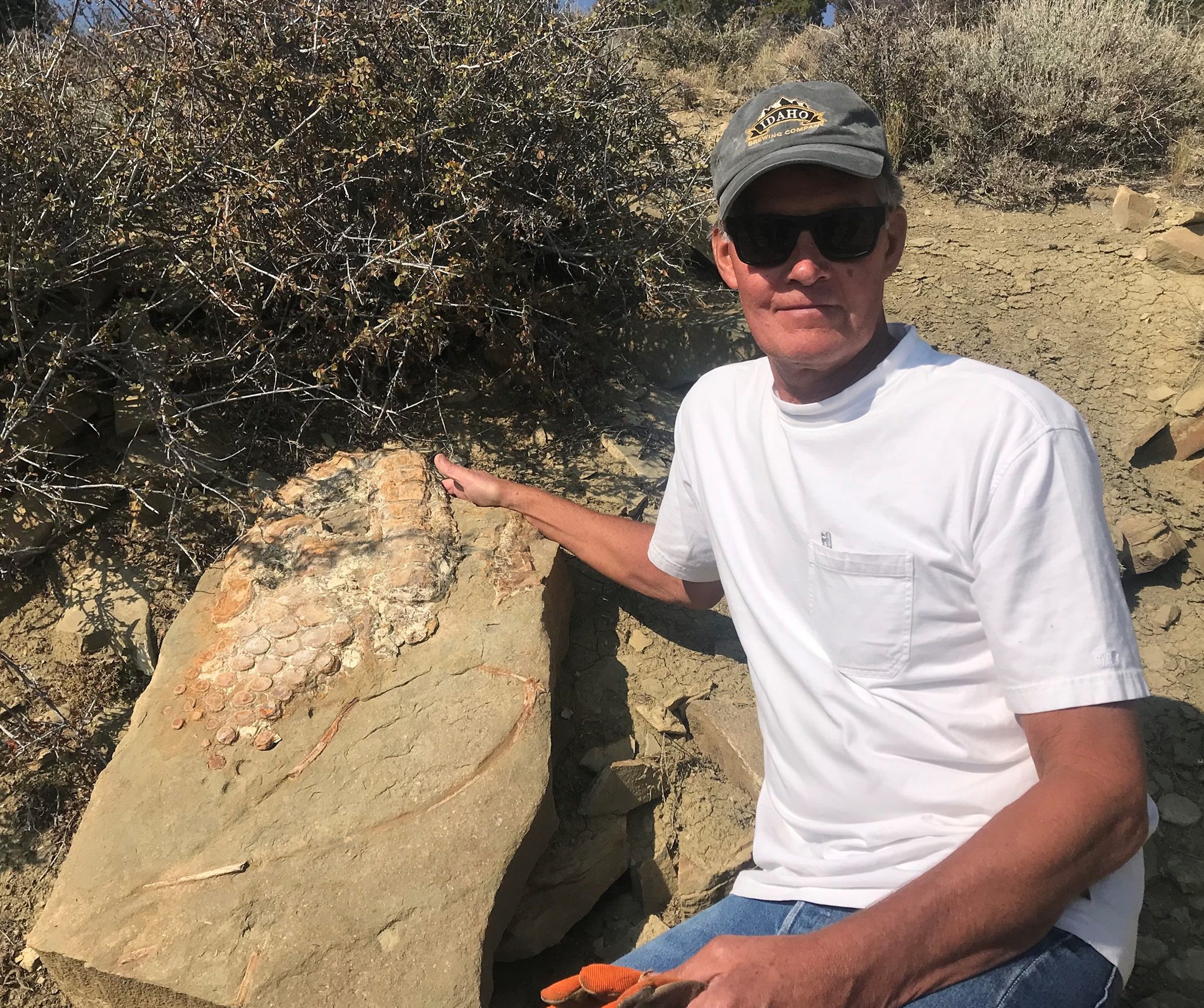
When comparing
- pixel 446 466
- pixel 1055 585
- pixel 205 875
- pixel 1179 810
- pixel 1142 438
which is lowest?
pixel 1179 810

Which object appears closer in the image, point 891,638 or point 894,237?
point 891,638

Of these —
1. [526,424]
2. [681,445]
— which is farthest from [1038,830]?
[526,424]

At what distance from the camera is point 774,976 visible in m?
1.33

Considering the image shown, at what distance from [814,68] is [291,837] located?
6.41 m

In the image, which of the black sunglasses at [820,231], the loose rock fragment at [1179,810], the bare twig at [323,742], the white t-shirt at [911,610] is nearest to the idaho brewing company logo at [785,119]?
the black sunglasses at [820,231]

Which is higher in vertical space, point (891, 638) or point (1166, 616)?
point (891, 638)

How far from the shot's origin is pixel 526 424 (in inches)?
138

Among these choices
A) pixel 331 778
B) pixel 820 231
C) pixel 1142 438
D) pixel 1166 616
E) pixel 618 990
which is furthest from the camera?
pixel 1142 438

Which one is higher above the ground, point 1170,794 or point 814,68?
point 814,68

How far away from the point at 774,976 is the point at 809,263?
3.96 ft

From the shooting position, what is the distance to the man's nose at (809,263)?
168 centimetres

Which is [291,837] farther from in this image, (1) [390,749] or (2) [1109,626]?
(2) [1109,626]

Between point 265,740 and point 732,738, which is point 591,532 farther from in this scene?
point 265,740

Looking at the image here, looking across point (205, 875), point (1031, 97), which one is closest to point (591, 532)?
point (205, 875)
